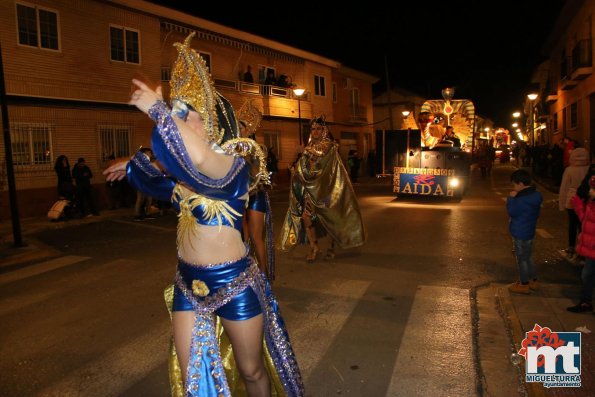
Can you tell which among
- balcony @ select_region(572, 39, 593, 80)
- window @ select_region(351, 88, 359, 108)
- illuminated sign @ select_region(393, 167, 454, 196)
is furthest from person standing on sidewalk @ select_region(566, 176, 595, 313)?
window @ select_region(351, 88, 359, 108)

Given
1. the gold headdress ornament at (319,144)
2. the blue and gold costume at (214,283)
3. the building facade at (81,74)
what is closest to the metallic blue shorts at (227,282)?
the blue and gold costume at (214,283)

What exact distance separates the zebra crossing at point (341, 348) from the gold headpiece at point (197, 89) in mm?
2102

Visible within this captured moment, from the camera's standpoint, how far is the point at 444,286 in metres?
6.27

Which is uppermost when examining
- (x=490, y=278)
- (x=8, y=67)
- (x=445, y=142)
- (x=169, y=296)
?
(x=8, y=67)

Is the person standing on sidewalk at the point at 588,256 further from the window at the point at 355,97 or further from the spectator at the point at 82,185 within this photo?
the window at the point at 355,97

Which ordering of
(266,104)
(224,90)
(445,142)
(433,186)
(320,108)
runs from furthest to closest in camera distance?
Answer: (320,108)
(266,104)
(224,90)
(445,142)
(433,186)

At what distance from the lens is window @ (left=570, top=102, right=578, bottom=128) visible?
22891 millimetres

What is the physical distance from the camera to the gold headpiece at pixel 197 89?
8.53ft

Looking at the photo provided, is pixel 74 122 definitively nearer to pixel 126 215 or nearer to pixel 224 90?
pixel 126 215

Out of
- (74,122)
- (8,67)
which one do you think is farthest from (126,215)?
(8,67)

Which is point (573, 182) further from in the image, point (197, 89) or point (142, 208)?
point (142, 208)

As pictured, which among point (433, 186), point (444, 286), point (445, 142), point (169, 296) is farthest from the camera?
point (445, 142)

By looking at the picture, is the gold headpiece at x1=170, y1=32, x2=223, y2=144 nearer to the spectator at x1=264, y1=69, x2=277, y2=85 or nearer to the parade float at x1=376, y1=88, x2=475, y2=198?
the parade float at x1=376, y1=88, x2=475, y2=198

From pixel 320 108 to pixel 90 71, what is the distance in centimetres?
1611
